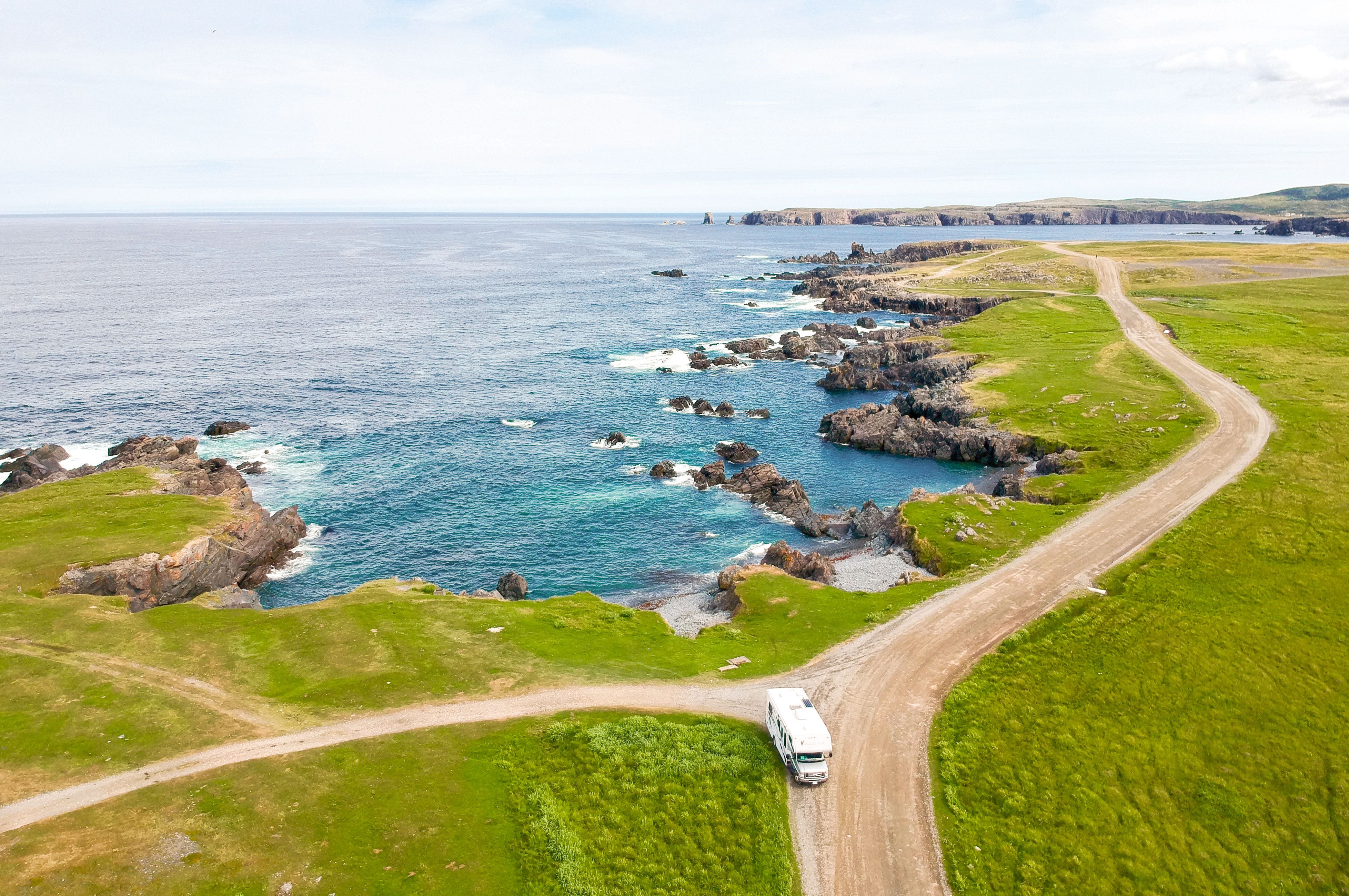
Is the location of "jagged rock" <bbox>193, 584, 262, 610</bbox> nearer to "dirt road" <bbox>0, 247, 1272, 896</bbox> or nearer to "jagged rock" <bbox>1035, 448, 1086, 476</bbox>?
"dirt road" <bbox>0, 247, 1272, 896</bbox>

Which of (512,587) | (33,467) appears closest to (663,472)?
(512,587)

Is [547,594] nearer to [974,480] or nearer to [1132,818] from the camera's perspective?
[1132,818]

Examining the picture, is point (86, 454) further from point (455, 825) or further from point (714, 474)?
point (455, 825)

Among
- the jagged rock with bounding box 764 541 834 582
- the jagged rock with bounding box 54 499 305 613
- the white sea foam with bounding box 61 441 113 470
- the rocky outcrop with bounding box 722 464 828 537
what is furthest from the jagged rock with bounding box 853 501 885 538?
the white sea foam with bounding box 61 441 113 470

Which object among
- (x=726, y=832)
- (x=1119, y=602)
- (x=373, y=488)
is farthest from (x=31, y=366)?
(x=1119, y=602)

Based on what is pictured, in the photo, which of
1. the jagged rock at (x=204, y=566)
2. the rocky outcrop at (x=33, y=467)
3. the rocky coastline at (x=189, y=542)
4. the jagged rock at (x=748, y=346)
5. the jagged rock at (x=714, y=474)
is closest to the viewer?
the jagged rock at (x=204, y=566)

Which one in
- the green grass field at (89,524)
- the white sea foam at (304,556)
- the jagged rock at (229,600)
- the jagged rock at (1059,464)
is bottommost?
the white sea foam at (304,556)

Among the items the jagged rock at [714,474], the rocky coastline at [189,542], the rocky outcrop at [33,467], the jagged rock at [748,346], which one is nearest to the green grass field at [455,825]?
the rocky coastline at [189,542]

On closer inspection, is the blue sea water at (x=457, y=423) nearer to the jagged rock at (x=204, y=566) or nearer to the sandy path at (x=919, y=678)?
the jagged rock at (x=204, y=566)
